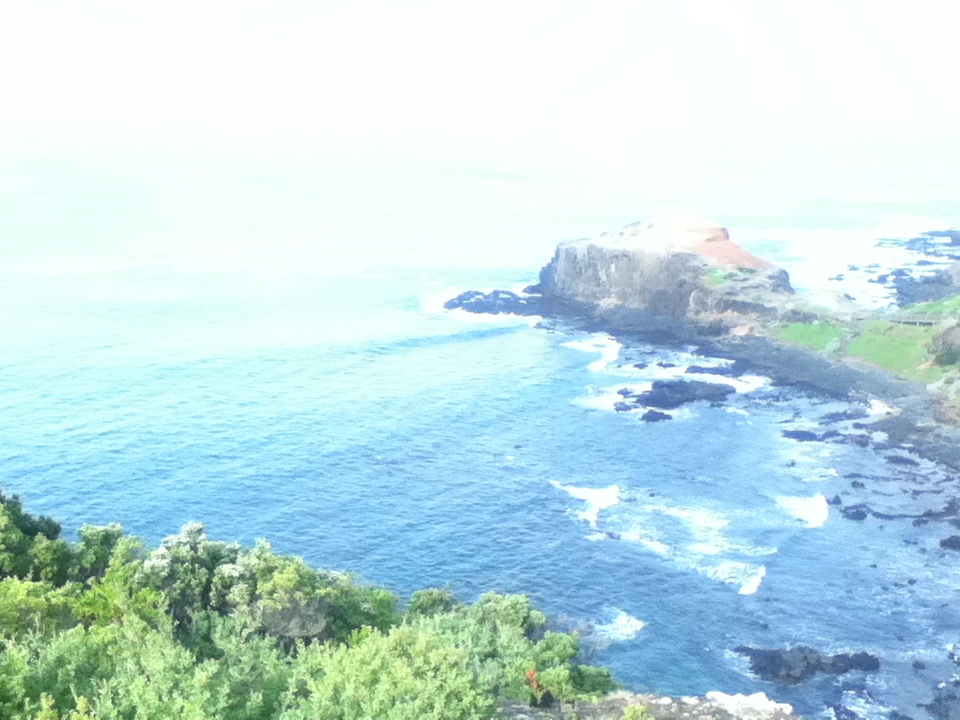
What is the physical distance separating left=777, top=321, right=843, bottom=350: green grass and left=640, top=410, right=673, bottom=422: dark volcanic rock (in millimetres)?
A: 24116

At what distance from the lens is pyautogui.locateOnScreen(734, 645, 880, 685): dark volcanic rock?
174 ft

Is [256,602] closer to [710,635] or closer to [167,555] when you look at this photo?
[167,555]

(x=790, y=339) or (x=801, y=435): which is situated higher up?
(x=790, y=339)

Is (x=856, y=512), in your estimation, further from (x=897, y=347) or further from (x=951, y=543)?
(x=897, y=347)

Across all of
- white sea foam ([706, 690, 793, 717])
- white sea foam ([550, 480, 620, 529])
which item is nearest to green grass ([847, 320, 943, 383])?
white sea foam ([550, 480, 620, 529])

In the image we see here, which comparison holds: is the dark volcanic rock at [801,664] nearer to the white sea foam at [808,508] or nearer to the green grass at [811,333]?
the white sea foam at [808,508]

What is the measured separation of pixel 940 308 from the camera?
11350cm

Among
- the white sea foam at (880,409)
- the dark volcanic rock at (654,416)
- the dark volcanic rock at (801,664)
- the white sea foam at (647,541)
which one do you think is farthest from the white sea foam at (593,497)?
the white sea foam at (880,409)

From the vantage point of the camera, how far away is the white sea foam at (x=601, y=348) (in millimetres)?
106344

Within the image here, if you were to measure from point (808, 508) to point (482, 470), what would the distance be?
25231mm

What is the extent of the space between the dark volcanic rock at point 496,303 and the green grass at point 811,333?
108 ft

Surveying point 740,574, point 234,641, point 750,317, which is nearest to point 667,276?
point 750,317

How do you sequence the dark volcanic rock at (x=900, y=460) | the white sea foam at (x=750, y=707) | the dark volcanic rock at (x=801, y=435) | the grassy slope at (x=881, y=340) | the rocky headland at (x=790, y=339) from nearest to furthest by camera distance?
the white sea foam at (x=750, y=707) < the rocky headland at (x=790, y=339) < the dark volcanic rock at (x=900, y=460) < the dark volcanic rock at (x=801, y=435) < the grassy slope at (x=881, y=340)

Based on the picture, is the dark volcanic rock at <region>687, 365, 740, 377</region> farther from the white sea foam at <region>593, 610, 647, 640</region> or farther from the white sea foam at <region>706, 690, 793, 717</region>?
the white sea foam at <region>706, 690, 793, 717</region>
